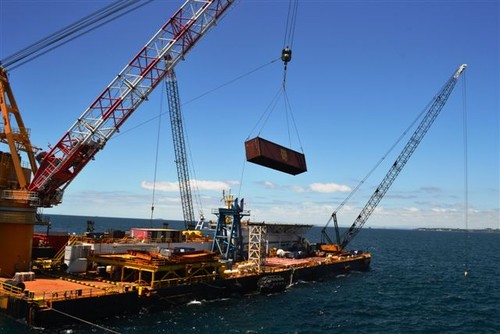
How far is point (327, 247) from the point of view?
93375mm

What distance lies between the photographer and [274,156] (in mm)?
54156

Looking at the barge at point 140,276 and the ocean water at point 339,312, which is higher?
the barge at point 140,276

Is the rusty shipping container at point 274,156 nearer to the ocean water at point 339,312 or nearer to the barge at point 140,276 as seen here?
the barge at point 140,276

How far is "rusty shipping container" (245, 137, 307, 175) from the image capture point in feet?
171

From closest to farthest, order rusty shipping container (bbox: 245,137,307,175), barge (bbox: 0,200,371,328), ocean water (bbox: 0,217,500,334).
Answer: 1. barge (bbox: 0,200,371,328)
2. ocean water (bbox: 0,217,500,334)
3. rusty shipping container (bbox: 245,137,307,175)

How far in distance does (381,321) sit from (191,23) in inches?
1654

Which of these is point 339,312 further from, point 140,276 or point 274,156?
point 140,276

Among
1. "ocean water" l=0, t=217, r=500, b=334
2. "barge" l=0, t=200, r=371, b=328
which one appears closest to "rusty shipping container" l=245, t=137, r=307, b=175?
"barge" l=0, t=200, r=371, b=328

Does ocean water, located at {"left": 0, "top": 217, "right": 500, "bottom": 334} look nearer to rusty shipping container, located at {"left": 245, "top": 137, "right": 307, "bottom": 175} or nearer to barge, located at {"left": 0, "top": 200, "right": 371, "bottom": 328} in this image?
barge, located at {"left": 0, "top": 200, "right": 371, "bottom": 328}

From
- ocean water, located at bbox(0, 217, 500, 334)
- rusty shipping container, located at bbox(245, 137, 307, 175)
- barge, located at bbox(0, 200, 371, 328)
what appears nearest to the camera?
barge, located at bbox(0, 200, 371, 328)

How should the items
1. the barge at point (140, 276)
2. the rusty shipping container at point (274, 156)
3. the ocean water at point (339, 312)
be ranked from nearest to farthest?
the barge at point (140, 276), the ocean water at point (339, 312), the rusty shipping container at point (274, 156)

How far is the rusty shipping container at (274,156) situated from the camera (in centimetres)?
5206

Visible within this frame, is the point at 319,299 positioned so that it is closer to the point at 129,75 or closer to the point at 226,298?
the point at 226,298

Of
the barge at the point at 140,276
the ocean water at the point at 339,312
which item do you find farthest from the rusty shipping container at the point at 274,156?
the ocean water at the point at 339,312
